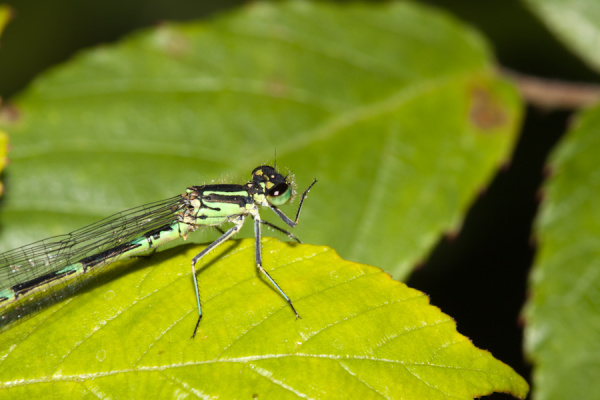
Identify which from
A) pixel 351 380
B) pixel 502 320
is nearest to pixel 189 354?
pixel 351 380

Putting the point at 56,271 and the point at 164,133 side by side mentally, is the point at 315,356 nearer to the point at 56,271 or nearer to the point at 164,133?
the point at 56,271

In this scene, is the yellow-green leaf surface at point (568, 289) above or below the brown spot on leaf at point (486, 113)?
below

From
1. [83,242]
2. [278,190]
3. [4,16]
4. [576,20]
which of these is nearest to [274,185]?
[278,190]

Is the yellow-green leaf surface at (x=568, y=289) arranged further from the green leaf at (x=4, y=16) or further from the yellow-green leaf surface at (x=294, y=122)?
the green leaf at (x=4, y=16)

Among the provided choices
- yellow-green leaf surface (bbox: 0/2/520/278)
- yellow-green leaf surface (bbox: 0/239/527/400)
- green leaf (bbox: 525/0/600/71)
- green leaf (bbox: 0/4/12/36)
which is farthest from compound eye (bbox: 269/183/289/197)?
green leaf (bbox: 525/0/600/71)

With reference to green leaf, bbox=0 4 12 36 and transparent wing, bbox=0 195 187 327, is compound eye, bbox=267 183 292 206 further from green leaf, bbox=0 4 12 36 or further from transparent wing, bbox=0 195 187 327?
green leaf, bbox=0 4 12 36

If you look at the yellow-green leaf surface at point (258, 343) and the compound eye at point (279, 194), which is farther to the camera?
the compound eye at point (279, 194)

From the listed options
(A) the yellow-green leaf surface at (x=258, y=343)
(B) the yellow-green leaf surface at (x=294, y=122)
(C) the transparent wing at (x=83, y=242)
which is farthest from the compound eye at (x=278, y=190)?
(A) the yellow-green leaf surface at (x=258, y=343)
